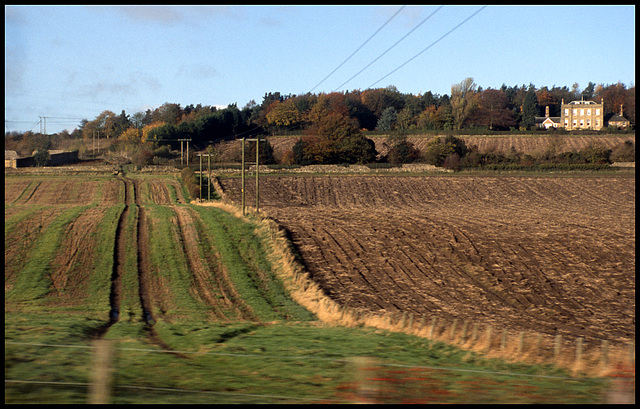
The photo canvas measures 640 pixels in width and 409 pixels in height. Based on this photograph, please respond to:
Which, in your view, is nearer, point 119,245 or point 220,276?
point 220,276

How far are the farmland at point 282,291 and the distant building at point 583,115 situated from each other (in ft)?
360

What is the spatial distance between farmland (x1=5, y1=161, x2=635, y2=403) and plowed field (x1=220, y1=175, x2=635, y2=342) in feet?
0.43

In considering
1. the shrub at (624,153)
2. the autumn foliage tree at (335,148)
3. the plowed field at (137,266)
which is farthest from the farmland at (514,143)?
the plowed field at (137,266)

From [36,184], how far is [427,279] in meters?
64.1

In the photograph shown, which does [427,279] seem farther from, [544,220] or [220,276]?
[544,220]

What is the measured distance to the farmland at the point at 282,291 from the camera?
430 inches

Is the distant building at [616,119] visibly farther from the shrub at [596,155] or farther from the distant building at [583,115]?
the shrub at [596,155]

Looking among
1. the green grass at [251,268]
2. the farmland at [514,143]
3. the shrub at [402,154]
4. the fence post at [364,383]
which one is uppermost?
the farmland at [514,143]

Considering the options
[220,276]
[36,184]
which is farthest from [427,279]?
[36,184]

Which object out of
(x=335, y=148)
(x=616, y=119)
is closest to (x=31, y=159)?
(x=335, y=148)

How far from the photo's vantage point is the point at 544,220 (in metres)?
44.6

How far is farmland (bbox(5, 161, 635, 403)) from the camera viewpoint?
1091 centimetres

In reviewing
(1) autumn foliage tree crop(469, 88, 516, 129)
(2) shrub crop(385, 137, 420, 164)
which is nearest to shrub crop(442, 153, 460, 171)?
(2) shrub crop(385, 137, 420, 164)

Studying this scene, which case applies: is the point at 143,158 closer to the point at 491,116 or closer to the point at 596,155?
the point at 596,155
